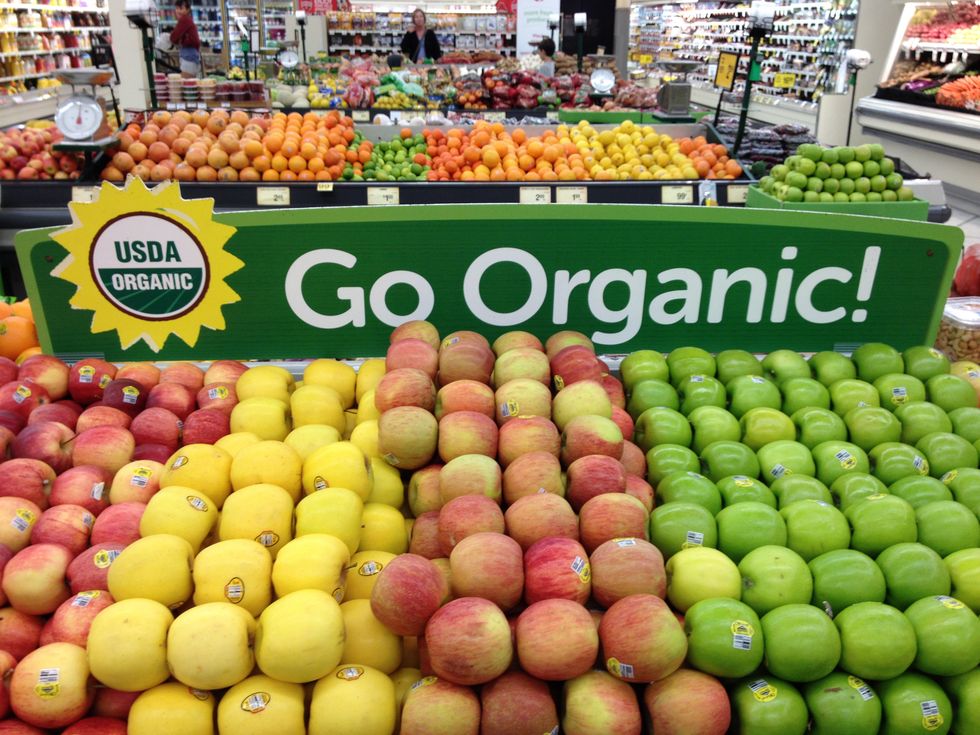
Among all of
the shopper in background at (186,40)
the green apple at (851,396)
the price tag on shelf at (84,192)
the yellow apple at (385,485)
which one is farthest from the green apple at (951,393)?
the shopper in background at (186,40)

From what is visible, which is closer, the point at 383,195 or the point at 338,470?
the point at 338,470

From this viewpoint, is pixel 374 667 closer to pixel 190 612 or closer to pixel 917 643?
pixel 190 612

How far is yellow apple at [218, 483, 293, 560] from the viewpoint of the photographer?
1436 millimetres

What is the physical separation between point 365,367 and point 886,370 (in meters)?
1.44

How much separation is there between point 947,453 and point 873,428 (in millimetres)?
165

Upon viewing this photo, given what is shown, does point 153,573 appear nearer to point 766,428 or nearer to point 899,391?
point 766,428

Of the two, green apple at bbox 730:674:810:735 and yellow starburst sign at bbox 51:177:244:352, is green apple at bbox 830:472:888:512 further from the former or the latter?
yellow starburst sign at bbox 51:177:244:352

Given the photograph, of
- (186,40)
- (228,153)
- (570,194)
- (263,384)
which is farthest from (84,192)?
(186,40)

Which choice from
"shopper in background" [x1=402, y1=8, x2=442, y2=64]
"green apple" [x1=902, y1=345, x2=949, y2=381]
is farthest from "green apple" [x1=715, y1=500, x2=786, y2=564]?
"shopper in background" [x1=402, y1=8, x2=442, y2=64]

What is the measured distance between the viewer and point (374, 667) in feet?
4.28

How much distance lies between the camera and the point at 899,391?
1.93m

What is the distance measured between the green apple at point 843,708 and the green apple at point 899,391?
35.0 inches

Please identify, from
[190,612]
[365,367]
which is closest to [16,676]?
[190,612]

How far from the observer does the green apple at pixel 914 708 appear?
125 centimetres
